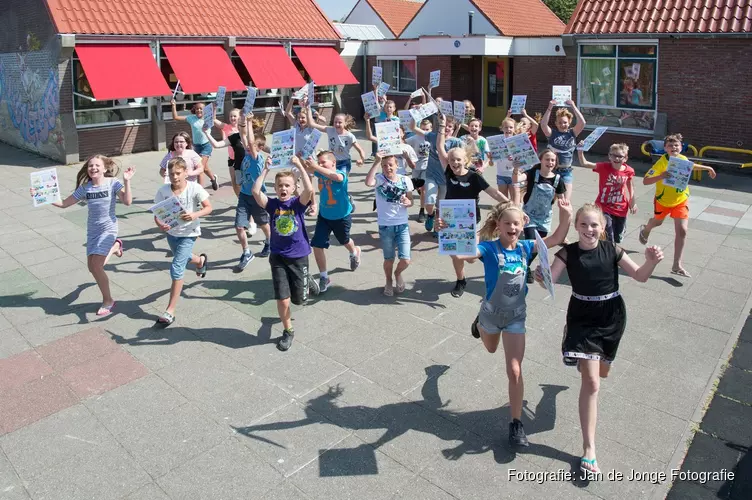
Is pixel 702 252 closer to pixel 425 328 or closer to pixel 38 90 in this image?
pixel 425 328

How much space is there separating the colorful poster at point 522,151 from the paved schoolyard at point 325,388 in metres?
1.59

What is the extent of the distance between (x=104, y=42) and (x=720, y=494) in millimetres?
16889

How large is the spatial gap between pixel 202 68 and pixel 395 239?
13.0 metres

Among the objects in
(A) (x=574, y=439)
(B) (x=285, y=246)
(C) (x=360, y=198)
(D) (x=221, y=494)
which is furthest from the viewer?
(C) (x=360, y=198)

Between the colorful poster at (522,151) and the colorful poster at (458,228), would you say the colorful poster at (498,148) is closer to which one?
the colorful poster at (522,151)

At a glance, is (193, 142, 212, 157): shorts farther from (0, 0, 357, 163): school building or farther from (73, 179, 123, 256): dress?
(73, 179, 123, 256): dress

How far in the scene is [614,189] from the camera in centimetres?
796

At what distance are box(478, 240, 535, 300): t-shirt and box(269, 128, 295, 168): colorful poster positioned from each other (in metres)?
2.69

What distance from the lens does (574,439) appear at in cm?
479

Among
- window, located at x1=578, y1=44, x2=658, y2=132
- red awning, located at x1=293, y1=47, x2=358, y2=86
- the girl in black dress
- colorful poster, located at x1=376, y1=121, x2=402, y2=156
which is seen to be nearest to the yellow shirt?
colorful poster, located at x1=376, y1=121, x2=402, y2=156

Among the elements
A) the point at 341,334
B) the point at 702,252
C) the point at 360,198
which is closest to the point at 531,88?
the point at 360,198

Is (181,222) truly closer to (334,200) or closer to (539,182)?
(334,200)

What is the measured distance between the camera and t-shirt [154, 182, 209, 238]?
681cm

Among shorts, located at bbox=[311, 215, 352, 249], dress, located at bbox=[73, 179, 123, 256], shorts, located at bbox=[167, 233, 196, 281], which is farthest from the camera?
shorts, located at bbox=[311, 215, 352, 249]
